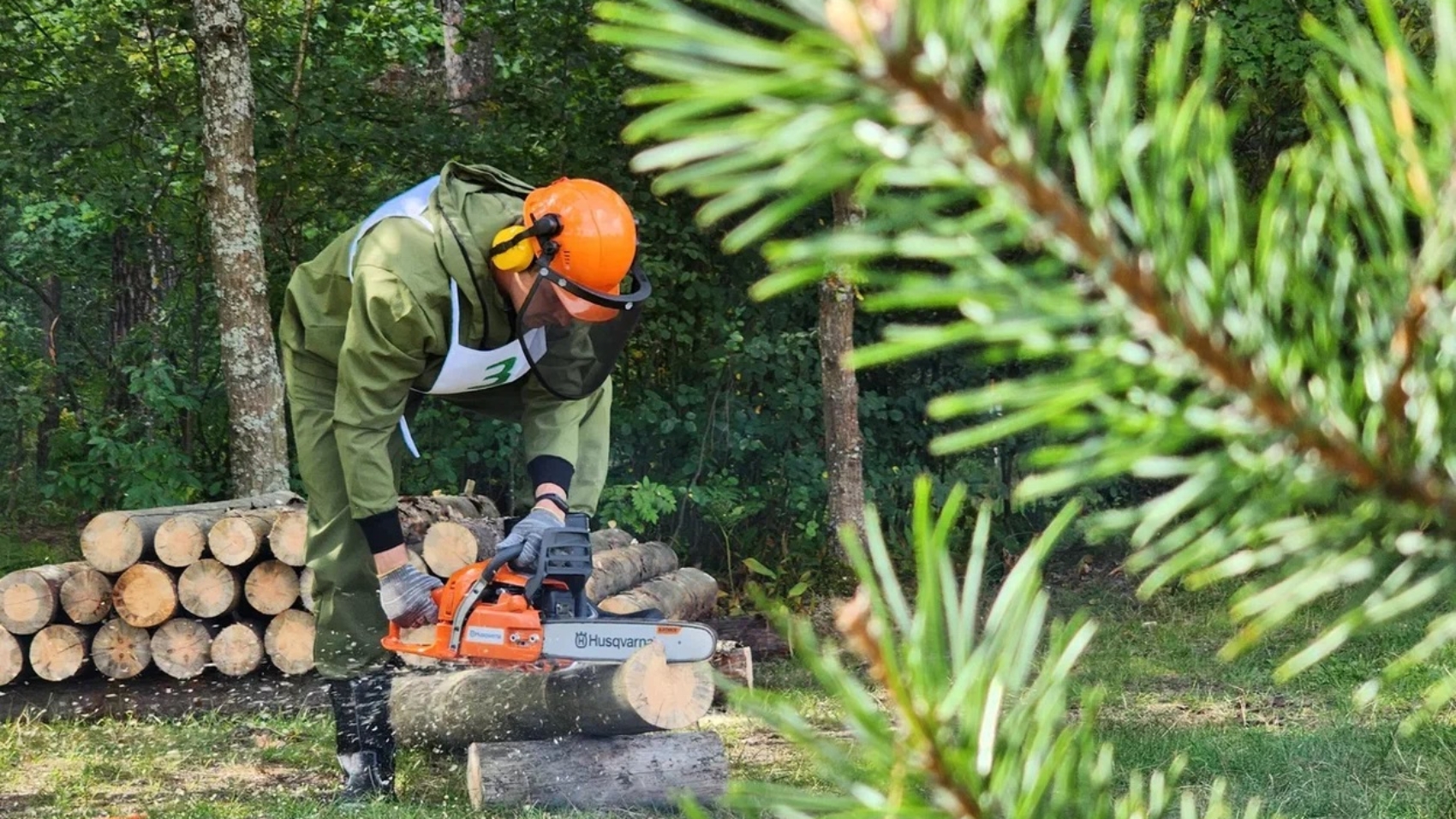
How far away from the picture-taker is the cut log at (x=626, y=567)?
6.30 m

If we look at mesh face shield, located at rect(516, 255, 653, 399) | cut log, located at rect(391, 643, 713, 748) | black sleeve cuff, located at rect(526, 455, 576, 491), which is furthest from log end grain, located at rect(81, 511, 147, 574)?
mesh face shield, located at rect(516, 255, 653, 399)

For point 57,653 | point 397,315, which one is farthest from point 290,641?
point 397,315

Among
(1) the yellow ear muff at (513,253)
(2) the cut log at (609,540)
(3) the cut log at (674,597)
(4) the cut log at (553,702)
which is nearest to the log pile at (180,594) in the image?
(3) the cut log at (674,597)

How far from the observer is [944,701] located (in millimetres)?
588

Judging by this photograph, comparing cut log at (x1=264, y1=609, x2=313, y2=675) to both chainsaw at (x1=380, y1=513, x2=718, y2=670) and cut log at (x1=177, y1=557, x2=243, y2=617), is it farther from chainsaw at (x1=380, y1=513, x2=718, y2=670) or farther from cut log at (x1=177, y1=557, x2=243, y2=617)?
chainsaw at (x1=380, y1=513, x2=718, y2=670)

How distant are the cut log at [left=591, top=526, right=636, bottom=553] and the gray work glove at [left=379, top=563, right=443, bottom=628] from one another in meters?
2.59

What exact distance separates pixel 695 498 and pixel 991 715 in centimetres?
750

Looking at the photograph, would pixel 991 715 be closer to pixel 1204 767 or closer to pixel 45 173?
pixel 1204 767

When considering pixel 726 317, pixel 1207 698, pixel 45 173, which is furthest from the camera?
pixel 726 317

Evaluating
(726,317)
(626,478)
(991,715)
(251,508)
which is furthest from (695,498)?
(991,715)

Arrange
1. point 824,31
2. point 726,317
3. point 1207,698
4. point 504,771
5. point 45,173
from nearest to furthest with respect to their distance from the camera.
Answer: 1. point 824,31
2. point 504,771
3. point 1207,698
4. point 45,173
5. point 726,317

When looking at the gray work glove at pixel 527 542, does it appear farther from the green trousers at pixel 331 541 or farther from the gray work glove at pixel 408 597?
the green trousers at pixel 331 541

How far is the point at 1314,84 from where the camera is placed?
597 millimetres

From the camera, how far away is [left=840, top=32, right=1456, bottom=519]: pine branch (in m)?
0.50
